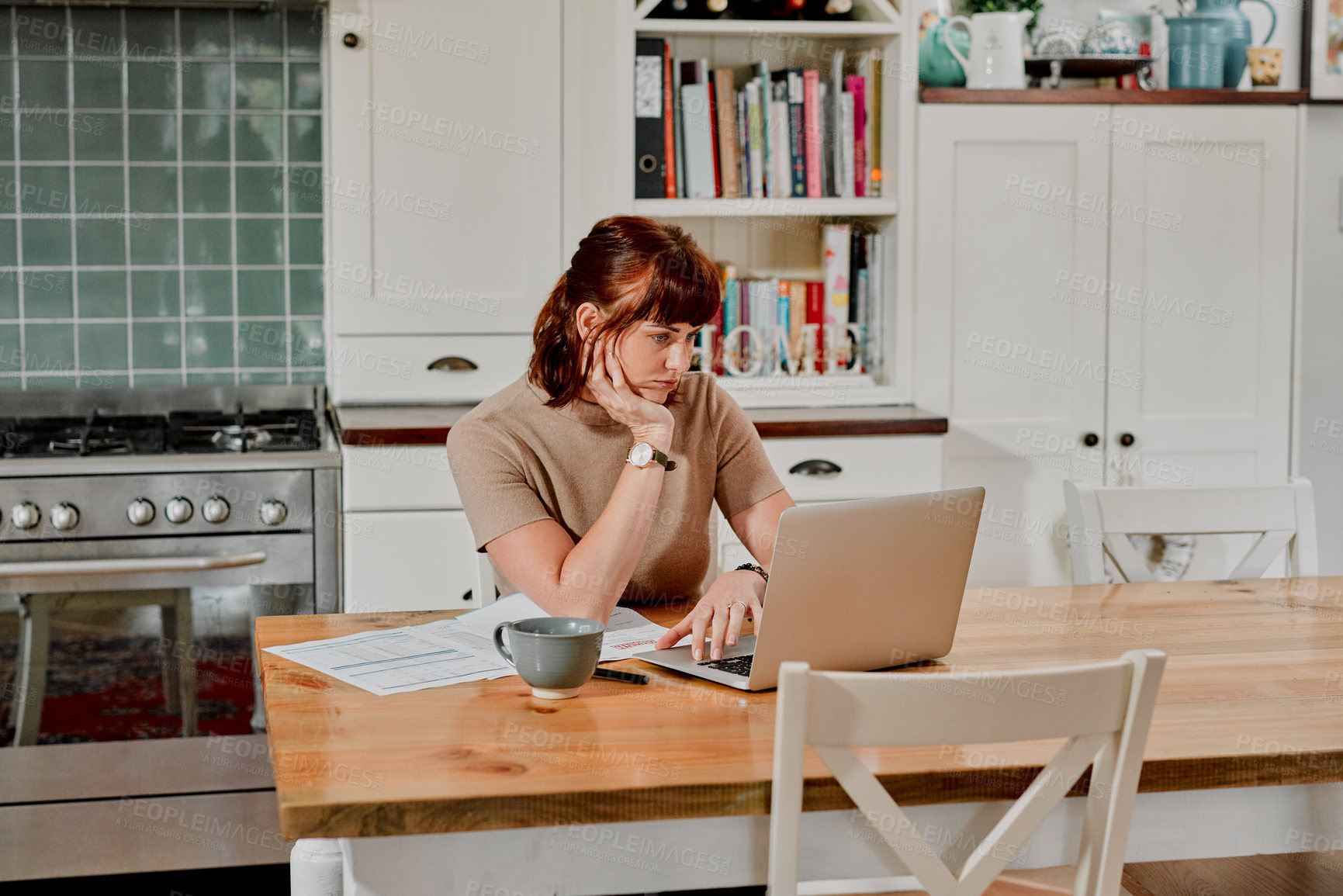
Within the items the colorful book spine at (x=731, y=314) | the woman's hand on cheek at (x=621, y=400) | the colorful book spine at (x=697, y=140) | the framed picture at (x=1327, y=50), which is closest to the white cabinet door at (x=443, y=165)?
the colorful book spine at (x=697, y=140)

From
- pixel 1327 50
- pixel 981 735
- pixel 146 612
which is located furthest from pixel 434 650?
pixel 1327 50

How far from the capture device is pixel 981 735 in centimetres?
97

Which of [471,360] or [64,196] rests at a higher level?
[64,196]

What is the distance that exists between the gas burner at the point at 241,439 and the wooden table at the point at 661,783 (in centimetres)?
126

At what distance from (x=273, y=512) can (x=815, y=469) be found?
111 centimetres

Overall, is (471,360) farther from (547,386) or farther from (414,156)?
(547,386)

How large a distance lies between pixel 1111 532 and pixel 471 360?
151cm

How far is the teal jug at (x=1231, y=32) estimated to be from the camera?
2973 mm

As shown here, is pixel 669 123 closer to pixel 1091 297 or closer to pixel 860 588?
pixel 1091 297

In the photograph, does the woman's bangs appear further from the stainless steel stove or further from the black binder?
the black binder

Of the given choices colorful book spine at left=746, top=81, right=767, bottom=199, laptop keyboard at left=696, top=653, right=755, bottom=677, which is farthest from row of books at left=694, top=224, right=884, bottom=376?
laptop keyboard at left=696, top=653, right=755, bottom=677

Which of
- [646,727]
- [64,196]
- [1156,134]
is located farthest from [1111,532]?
[64,196]

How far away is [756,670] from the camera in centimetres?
124

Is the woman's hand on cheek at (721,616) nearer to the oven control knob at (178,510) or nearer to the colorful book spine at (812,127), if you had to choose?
the oven control knob at (178,510)
